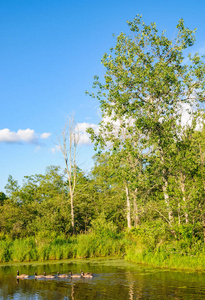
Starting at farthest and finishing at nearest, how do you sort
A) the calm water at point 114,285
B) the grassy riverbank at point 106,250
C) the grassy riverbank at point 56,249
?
the grassy riverbank at point 56,249 < the grassy riverbank at point 106,250 < the calm water at point 114,285

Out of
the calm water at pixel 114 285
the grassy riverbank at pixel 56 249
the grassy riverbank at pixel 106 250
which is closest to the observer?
the calm water at pixel 114 285

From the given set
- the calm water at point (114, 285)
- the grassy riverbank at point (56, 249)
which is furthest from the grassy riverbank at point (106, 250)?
the calm water at point (114, 285)

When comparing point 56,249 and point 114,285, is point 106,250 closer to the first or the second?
point 56,249

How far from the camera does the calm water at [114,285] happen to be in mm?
13037

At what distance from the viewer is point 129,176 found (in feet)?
64.3

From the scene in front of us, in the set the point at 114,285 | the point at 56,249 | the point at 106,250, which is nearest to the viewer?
the point at 114,285

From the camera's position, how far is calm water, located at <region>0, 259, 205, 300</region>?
13.0m

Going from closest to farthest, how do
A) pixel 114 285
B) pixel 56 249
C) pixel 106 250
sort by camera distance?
pixel 114 285, pixel 56 249, pixel 106 250

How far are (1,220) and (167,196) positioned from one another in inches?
989

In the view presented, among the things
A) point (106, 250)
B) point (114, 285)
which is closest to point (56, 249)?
point (106, 250)

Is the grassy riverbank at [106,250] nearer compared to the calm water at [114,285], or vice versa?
the calm water at [114,285]

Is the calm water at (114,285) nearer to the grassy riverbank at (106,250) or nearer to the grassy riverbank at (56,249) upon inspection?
the grassy riverbank at (106,250)

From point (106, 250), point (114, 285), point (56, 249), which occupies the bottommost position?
point (114, 285)

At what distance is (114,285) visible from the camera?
14.9 meters
